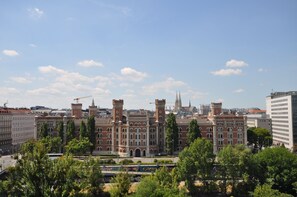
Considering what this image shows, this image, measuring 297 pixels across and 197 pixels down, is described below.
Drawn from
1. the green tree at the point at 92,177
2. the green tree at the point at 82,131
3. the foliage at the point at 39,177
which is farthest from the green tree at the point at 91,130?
the foliage at the point at 39,177

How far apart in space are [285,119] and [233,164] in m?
75.6

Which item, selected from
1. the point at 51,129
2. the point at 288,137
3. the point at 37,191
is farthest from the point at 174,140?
the point at 37,191

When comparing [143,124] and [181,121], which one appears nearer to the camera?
[143,124]

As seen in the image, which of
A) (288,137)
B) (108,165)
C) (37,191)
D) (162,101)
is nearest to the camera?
(37,191)

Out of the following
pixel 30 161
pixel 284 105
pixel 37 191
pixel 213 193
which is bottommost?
pixel 213 193

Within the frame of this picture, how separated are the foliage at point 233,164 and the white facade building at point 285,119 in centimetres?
6449

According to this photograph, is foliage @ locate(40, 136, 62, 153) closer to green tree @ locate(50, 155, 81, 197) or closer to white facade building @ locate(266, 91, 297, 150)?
green tree @ locate(50, 155, 81, 197)

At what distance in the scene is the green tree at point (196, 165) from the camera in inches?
2808

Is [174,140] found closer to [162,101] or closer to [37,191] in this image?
[162,101]

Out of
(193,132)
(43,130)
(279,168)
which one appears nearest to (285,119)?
(193,132)

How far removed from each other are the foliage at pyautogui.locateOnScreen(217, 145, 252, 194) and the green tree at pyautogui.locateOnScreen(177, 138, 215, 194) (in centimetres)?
265

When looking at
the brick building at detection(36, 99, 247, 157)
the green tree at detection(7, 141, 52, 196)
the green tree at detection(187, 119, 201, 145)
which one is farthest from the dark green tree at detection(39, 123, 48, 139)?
the green tree at detection(7, 141, 52, 196)

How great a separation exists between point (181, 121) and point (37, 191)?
7732cm

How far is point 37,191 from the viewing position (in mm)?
50625
